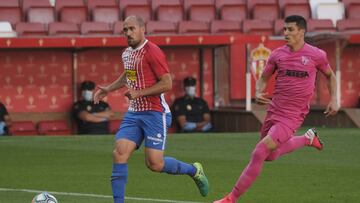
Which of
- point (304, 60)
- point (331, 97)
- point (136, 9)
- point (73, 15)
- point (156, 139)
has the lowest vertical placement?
point (156, 139)

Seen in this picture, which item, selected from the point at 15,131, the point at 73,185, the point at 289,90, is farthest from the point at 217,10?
the point at 289,90

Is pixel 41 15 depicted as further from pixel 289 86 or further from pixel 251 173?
pixel 251 173

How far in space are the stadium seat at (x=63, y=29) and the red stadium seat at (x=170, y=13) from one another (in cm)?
228

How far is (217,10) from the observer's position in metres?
26.6

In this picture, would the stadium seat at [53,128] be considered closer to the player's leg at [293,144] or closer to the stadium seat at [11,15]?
the stadium seat at [11,15]

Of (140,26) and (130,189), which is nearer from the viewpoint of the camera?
(140,26)

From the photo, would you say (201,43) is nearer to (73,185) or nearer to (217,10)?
(217,10)

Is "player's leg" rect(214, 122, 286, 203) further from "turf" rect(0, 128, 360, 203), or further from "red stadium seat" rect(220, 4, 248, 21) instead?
"red stadium seat" rect(220, 4, 248, 21)

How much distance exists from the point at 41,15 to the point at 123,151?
14.9 metres

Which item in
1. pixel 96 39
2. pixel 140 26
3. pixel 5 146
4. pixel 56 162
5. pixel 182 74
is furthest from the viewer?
pixel 182 74

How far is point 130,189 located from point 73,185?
2.66 ft

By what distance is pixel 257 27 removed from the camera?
26.0m

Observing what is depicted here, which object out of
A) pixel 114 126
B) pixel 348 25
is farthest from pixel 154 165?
pixel 348 25

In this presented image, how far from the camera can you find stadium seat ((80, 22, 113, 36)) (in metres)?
24.5
